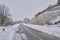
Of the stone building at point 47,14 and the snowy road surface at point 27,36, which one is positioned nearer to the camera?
the stone building at point 47,14

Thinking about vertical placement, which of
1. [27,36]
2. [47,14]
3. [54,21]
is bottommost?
[27,36]

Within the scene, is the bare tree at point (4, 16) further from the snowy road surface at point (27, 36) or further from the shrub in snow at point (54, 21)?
the shrub in snow at point (54, 21)

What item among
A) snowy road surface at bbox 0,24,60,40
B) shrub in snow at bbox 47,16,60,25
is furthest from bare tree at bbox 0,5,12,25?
shrub in snow at bbox 47,16,60,25

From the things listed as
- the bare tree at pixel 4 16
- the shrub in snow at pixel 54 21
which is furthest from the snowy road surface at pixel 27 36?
→ the shrub in snow at pixel 54 21

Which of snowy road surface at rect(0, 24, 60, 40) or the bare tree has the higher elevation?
the bare tree

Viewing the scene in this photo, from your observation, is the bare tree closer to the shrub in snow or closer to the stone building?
the stone building

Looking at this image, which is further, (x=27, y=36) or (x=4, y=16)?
(x=27, y=36)

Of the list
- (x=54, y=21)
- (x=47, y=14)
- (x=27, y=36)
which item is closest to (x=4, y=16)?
(x=27, y=36)

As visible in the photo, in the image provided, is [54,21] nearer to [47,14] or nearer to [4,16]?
[47,14]

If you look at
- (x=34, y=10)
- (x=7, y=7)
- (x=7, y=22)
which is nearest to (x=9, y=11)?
(x=7, y=7)

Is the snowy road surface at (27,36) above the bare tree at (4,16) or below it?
below

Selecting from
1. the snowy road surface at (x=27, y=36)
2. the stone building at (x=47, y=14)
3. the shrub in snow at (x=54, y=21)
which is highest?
the stone building at (x=47, y=14)

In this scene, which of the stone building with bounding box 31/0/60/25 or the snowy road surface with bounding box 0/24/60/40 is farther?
the snowy road surface with bounding box 0/24/60/40

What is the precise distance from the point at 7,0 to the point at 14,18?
365 millimetres
